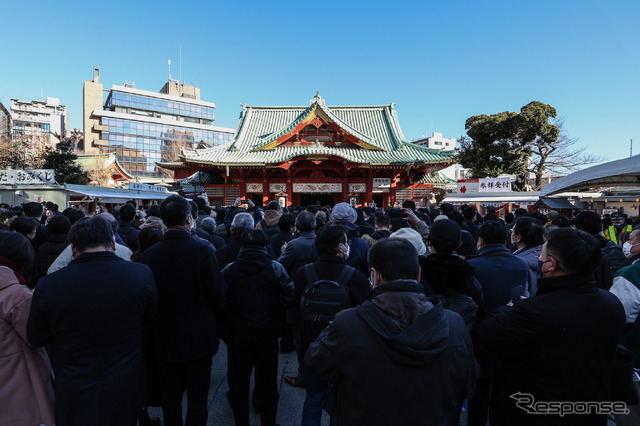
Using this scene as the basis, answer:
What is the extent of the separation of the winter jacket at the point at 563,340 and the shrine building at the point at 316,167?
12452 mm

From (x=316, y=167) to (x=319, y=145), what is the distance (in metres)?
1.38

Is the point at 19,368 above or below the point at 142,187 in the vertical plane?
below

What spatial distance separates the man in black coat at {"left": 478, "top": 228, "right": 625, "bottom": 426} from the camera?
1554 millimetres

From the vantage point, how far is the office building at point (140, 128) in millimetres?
42938

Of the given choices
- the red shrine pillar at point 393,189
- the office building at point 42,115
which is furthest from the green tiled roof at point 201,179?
the office building at point 42,115

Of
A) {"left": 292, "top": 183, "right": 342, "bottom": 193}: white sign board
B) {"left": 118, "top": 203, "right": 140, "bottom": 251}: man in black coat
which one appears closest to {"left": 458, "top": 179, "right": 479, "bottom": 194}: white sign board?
{"left": 292, "top": 183, "right": 342, "bottom": 193}: white sign board

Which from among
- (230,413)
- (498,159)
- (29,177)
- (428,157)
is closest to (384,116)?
(428,157)

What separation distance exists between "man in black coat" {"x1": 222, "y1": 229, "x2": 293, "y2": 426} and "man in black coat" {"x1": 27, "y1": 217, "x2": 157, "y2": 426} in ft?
2.35

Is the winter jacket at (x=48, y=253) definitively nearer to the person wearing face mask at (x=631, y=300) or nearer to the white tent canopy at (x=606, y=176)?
the person wearing face mask at (x=631, y=300)

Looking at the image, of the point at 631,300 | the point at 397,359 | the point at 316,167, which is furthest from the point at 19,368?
the point at 316,167

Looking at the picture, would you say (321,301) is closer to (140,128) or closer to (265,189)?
(265,189)

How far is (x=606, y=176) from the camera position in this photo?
6.68 m

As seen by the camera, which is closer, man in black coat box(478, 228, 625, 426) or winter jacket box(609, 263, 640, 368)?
man in black coat box(478, 228, 625, 426)

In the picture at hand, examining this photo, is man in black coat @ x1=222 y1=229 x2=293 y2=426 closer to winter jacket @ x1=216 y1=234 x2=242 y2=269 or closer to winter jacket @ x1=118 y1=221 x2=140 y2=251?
winter jacket @ x1=216 y1=234 x2=242 y2=269
